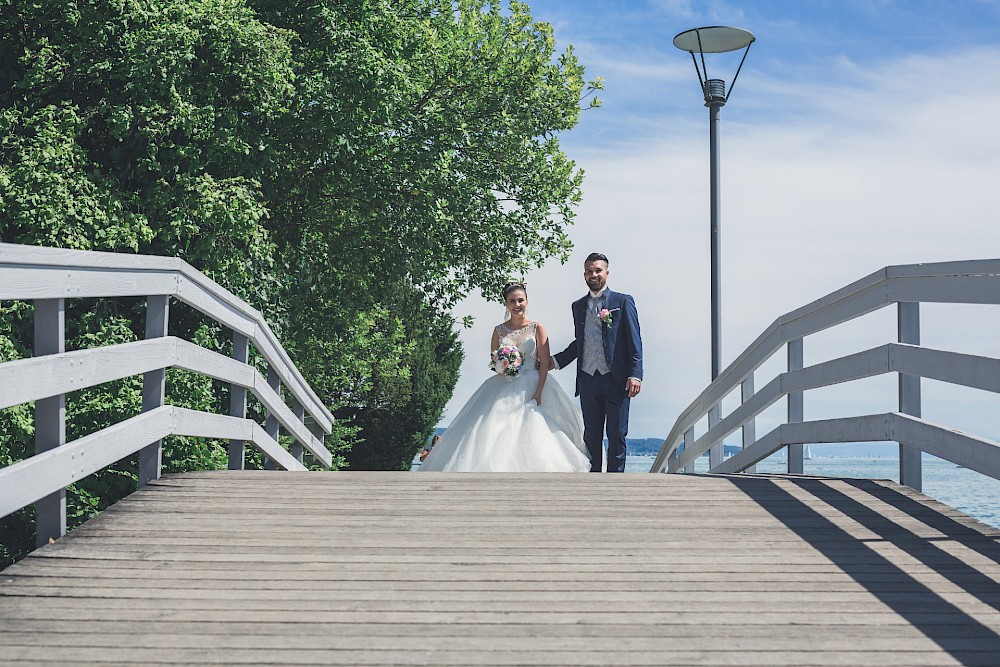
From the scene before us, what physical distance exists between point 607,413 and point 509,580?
5.38 m

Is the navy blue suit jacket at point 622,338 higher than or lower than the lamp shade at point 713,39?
lower

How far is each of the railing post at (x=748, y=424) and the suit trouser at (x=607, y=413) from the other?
4.04 ft

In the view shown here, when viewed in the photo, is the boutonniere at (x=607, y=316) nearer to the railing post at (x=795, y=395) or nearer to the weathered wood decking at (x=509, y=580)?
Result: the railing post at (x=795, y=395)

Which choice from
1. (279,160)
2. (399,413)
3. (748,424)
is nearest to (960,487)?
(748,424)

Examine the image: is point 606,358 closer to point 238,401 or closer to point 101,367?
point 238,401

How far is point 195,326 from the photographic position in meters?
15.1

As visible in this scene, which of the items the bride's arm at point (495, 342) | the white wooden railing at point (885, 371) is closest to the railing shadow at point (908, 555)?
the white wooden railing at point (885, 371)

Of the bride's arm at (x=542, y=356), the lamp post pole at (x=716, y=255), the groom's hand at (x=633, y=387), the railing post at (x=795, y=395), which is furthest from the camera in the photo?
the lamp post pole at (x=716, y=255)

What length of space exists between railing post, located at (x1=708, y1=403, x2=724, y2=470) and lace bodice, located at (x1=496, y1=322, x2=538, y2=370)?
1.91 m

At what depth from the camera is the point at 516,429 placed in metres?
10.2

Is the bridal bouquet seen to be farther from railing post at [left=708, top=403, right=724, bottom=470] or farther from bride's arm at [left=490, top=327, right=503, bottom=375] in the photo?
railing post at [left=708, top=403, right=724, bottom=470]

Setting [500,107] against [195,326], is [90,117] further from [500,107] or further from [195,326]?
[500,107]

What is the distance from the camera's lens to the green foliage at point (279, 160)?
43.5 ft

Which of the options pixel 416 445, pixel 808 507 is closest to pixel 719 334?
pixel 808 507
